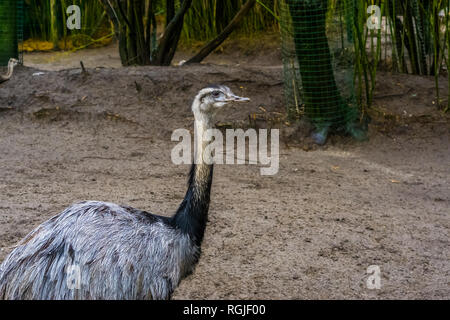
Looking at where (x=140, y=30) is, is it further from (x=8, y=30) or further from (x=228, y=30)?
(x=8, y=30)

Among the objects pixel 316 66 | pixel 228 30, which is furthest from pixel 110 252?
pixel 228 30

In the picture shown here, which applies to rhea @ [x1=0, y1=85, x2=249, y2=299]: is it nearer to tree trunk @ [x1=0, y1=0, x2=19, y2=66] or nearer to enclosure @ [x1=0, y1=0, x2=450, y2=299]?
enclosure @ [x1=0, y1=0, x2=450, y2=299]

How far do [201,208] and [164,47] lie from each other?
484 cm

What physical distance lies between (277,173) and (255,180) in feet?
0.82

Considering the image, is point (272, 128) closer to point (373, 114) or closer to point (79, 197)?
point (373, 114)

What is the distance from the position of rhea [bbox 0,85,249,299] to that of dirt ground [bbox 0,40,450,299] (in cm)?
58

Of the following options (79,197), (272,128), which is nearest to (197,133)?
(79,197)

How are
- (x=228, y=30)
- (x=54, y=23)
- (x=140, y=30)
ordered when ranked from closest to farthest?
(x=228, y=30)
(x=140, y=30)
(x=54, y=23)

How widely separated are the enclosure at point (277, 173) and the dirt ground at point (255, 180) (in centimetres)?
1

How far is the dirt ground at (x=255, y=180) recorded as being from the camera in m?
3.60

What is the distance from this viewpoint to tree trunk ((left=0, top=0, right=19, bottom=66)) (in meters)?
7.69

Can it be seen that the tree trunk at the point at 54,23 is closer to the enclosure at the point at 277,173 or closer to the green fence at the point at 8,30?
the green fence at the point at 8,30

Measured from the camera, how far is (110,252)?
2.62 m

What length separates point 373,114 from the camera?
6359 millimetres
